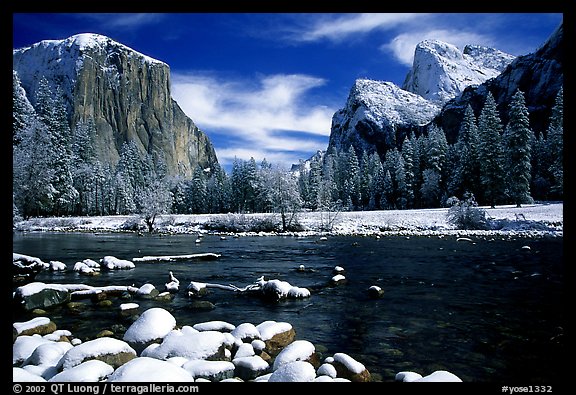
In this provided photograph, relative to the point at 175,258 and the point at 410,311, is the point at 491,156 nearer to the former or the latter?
the point at 175,258

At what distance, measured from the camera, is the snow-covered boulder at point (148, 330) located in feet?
18.5

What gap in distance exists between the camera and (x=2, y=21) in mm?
2191

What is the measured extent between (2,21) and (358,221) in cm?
4173

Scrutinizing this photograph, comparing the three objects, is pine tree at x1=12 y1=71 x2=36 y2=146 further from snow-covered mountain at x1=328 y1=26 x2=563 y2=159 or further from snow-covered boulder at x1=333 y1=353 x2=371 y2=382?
snow-covered mountain at x1=328 y1=26 x2=563 y2=159

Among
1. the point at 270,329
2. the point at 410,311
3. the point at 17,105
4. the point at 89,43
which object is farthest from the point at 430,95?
the point at 89,43

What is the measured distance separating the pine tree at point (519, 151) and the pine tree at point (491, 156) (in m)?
5.14

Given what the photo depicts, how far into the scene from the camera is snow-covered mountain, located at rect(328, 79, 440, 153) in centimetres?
12925

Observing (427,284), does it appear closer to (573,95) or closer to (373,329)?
(373,329)

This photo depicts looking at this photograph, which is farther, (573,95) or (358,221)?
(358,221)

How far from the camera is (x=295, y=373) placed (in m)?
3.48

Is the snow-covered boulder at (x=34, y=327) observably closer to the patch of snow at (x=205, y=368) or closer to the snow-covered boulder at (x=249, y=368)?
the patch of snow at (x=205, y=368)

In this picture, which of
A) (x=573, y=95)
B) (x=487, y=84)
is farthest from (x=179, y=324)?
(x=487, y=84)

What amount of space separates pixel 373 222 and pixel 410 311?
33253 mm
